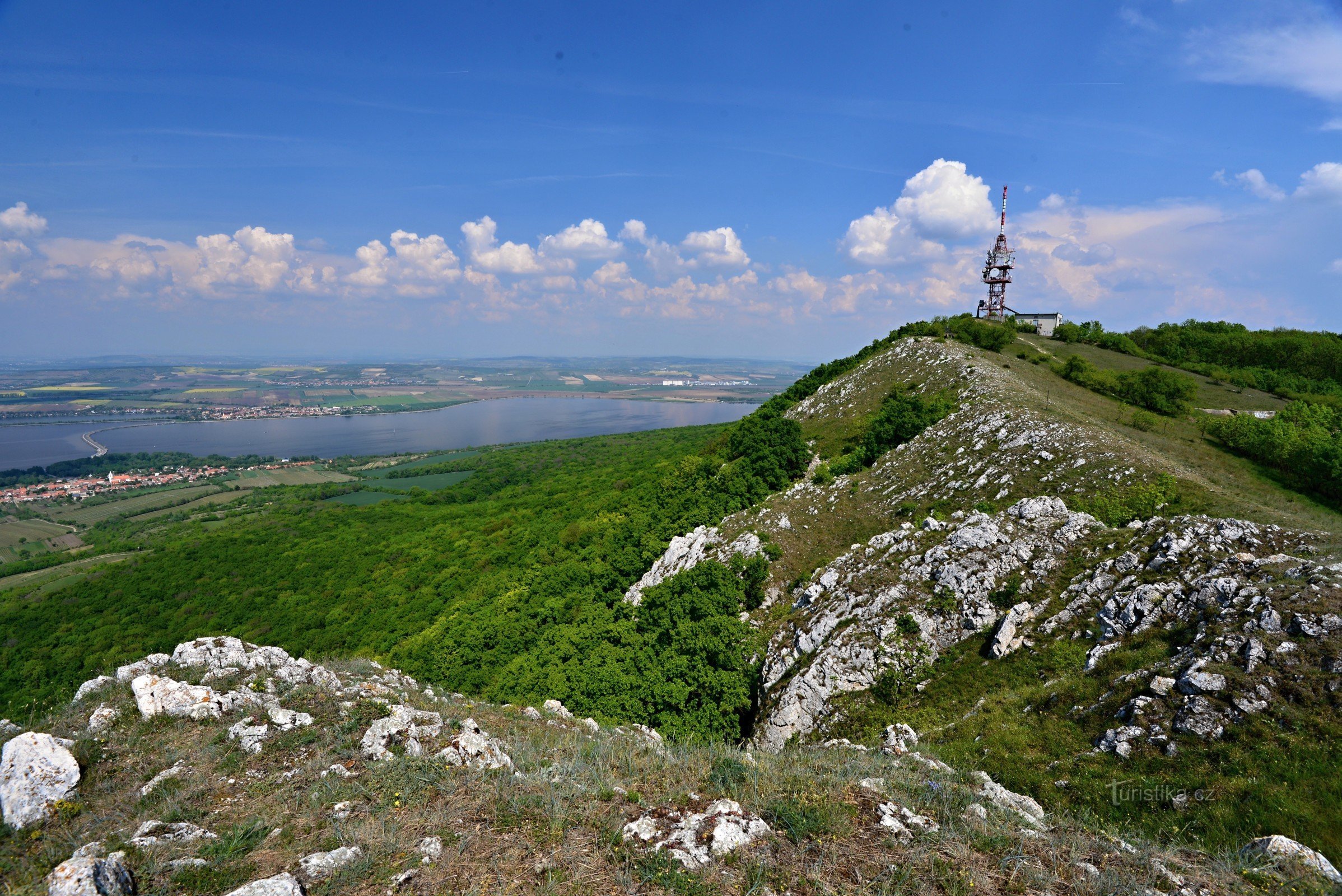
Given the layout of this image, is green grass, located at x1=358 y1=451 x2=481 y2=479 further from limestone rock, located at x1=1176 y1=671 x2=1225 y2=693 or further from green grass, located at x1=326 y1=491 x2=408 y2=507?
limestone rock, located at x1=1176 y1=671 x2=1225 y2=693

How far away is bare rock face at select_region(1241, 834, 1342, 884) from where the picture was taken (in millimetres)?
6902

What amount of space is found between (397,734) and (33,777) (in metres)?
4.90

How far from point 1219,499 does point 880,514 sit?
1115 cm

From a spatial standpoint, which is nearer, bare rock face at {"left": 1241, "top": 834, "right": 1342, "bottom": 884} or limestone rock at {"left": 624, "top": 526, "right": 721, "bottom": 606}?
bare rock face at {"left": 1241, "top": 834, "right": 1342, "bottom": 884}

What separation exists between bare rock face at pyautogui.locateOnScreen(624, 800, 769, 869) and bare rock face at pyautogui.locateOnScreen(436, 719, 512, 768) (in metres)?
3.27

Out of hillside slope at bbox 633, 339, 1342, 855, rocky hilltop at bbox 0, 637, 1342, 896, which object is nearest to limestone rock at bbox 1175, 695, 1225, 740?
hillside slope at bbox 633, 339, 1342, 855

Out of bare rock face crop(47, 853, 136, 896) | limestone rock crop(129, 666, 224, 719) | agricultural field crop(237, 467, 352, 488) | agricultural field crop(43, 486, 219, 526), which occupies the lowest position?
agricultural field crop(43, 486, 219, 526)

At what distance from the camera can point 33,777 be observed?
750cm

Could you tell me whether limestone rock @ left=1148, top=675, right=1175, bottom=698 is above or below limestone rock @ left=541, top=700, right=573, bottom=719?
above

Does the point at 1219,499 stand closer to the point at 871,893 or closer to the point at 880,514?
the point at 880,514

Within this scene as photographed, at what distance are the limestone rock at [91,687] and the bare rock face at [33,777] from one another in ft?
12.0

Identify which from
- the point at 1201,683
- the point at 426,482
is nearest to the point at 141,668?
the point at 1201,683

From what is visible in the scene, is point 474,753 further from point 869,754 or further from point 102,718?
point 869,754

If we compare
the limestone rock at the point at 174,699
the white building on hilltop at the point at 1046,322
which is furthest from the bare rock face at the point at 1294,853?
the white building on hilltop at the point at 1046,322
